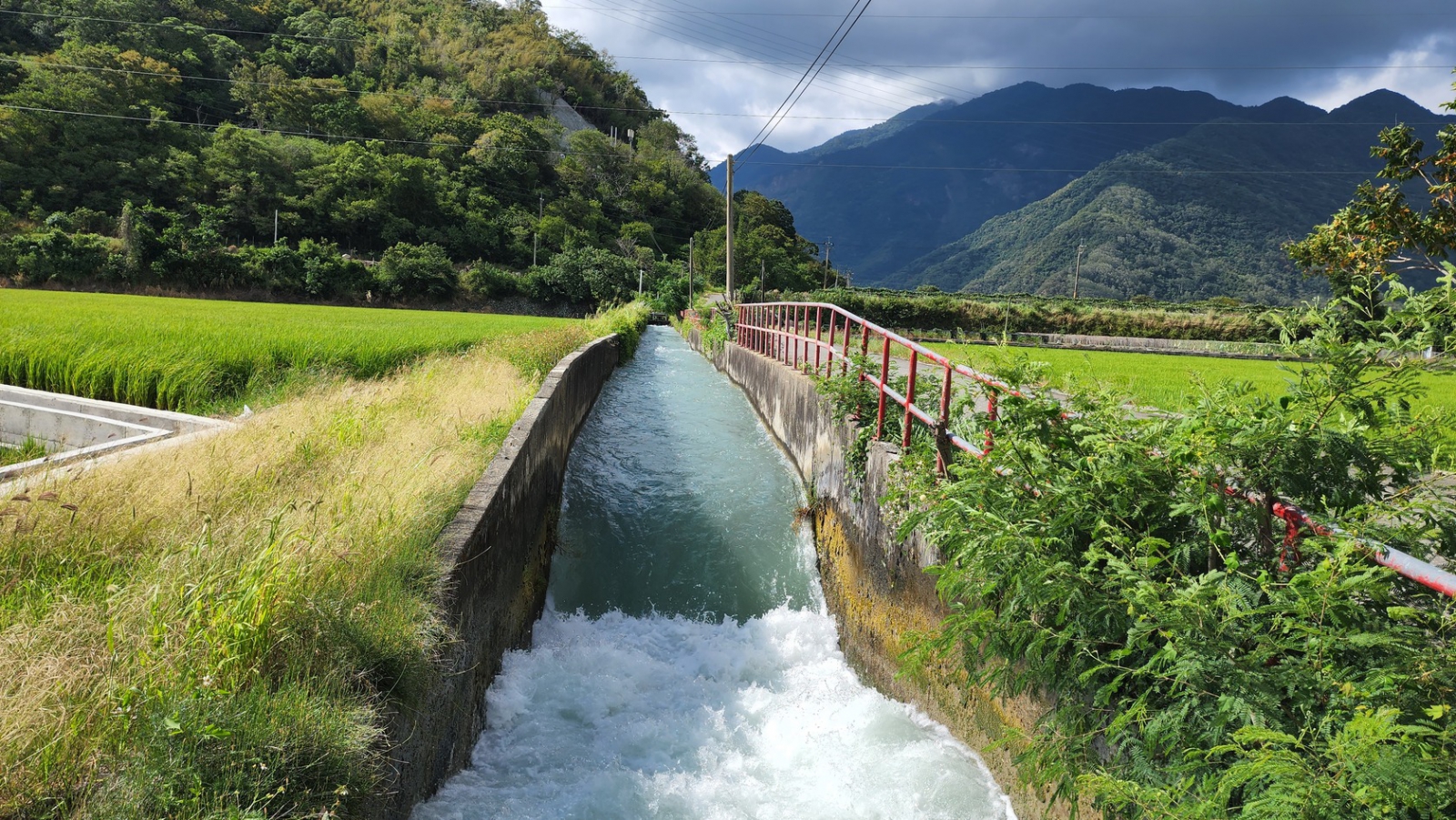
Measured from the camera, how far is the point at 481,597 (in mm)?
4746

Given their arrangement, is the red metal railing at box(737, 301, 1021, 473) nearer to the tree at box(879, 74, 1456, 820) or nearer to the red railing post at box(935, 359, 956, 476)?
the red railing post at box(935, 359, 956, 476)

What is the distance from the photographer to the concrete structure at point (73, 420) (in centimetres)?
738

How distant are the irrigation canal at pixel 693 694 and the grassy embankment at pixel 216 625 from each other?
1.10 metres

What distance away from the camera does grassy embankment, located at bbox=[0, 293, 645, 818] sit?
2.23 metres

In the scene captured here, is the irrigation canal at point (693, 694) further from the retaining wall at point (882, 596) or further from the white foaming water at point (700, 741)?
the retaining wall at point (882, 596)

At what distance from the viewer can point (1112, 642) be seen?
2.83 metres

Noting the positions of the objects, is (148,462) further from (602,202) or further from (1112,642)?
(602,202)

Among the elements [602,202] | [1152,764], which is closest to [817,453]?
[1152,764]

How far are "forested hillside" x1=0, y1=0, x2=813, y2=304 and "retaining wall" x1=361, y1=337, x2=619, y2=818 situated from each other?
48.0 metres

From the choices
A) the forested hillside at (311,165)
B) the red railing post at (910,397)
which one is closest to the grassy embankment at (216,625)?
the red railing post at (910,397)

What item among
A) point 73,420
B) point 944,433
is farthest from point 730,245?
point 944,433

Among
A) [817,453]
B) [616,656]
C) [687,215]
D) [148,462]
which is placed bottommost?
[616,656]

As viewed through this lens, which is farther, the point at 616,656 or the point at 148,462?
the point at 616,656

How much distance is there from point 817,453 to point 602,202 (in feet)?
313
